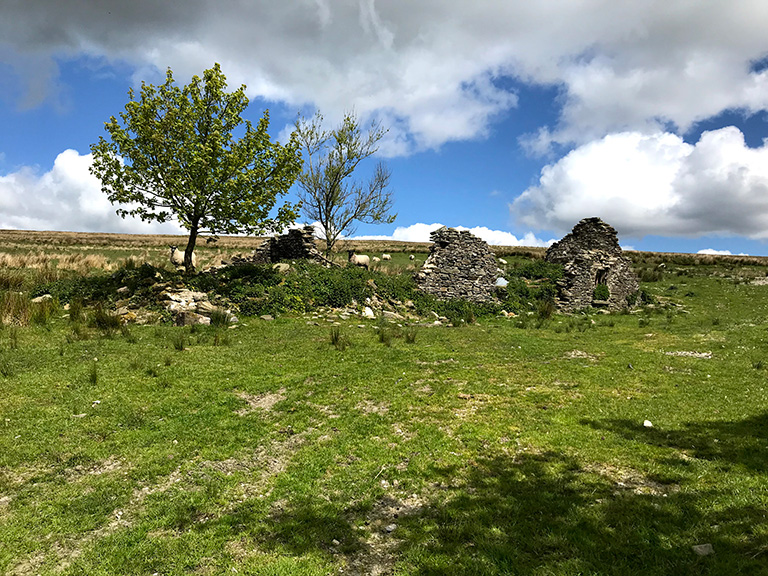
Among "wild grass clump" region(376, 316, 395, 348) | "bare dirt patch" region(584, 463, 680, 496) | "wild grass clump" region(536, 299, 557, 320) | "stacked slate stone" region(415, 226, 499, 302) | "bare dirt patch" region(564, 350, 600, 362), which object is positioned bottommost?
"bare dirt patch" region(584, 463, 680, 496)

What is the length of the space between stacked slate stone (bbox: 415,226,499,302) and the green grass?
1161 centimetres

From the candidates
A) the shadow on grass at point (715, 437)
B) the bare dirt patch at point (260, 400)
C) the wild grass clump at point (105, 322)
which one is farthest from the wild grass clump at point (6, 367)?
the shadow on grass at point (715, 437)

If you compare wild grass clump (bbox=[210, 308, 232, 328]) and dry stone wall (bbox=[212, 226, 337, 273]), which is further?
dry stone wall (bbox=[212, 226, 337, 273])

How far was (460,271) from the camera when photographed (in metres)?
24.2

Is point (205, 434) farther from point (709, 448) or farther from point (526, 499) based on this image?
point (709, 448)

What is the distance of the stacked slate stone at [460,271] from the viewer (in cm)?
2402

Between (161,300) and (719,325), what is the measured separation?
2421cm

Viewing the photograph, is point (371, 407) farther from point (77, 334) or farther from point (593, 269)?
point (593, 269)

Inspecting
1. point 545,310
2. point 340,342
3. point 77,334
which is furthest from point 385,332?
point 545,310

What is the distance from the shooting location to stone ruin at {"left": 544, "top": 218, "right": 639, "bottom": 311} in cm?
2462

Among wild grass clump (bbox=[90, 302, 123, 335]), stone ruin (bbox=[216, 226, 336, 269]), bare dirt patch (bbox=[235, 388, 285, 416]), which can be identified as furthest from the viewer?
stone ruin (bbox=[216, 226, 336, 269])

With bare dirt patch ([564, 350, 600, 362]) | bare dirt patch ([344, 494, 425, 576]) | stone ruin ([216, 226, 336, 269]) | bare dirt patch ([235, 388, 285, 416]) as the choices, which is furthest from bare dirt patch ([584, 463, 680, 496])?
stone ruin ([216, 226, 336, 269])

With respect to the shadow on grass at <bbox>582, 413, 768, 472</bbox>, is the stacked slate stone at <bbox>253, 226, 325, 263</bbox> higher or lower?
higher

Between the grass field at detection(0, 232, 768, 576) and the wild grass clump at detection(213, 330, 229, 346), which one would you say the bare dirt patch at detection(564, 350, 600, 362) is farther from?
the wild grass clump at detection(213, 330, 229, 346)
